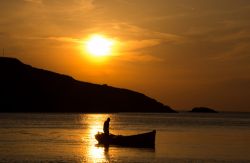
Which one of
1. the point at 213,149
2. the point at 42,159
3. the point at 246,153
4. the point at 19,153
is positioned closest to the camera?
the point at 42,159

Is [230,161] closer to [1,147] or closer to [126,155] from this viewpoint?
[126,155]

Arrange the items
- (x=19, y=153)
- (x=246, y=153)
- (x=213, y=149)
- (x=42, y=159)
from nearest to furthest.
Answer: (x=42, y=159), (x=19, y=153), (x=246, y=153), (x=213, y=149)

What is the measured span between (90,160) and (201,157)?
9.10m

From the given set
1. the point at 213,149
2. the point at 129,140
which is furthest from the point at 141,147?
the point at 213,149

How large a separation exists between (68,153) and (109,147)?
301 inches

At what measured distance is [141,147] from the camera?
2009 inches

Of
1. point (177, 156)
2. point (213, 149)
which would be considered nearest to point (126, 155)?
point (177, 156)

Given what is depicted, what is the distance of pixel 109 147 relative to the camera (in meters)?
50.0

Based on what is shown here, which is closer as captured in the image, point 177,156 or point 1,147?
point 177,156

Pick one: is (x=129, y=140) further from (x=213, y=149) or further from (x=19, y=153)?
(x=19, y=153)

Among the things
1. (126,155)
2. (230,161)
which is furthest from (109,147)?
(230,161)

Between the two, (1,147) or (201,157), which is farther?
(1,147)

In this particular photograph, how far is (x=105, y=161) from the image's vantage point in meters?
38.1

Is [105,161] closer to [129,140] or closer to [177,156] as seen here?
[177,156]
